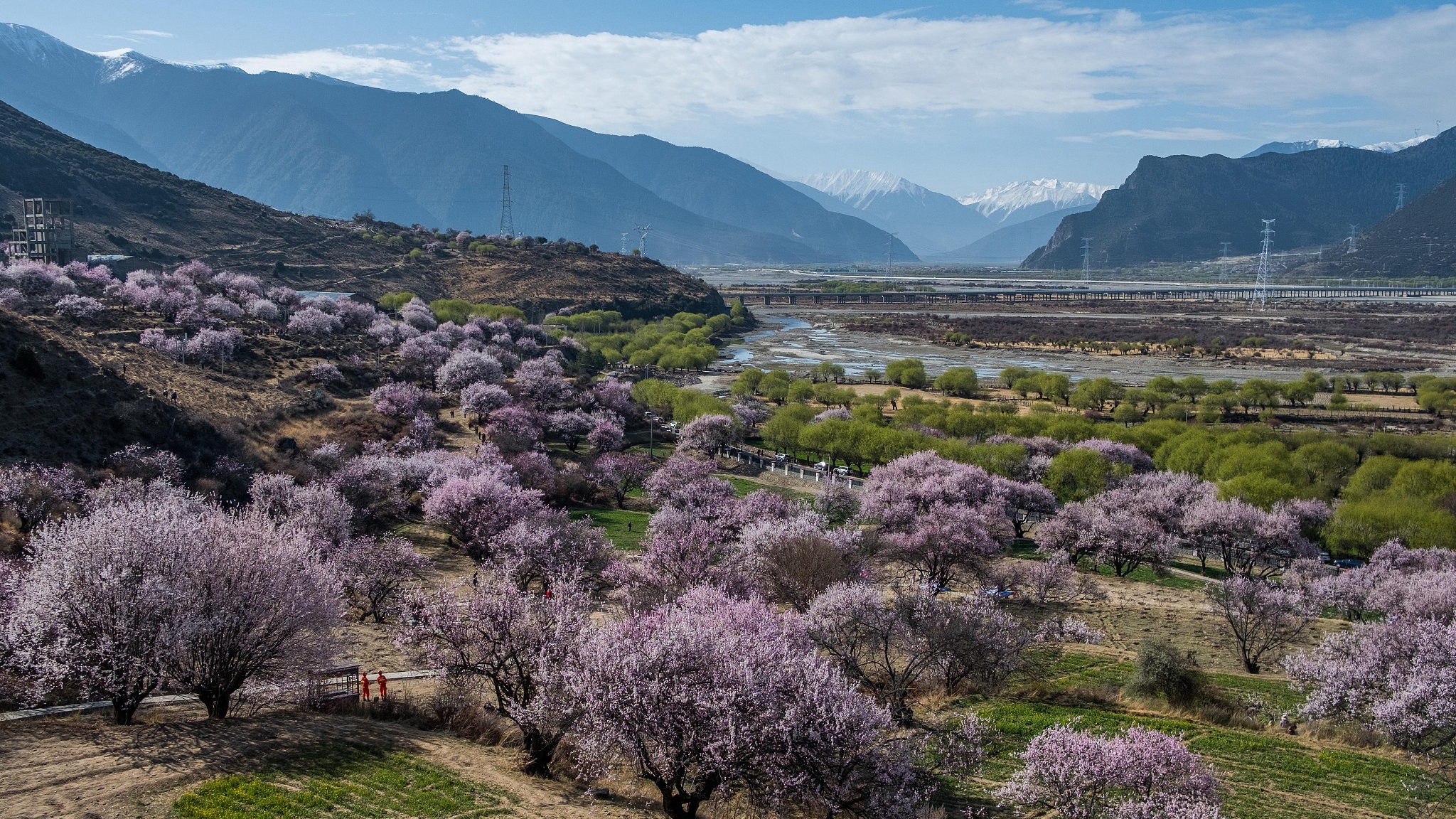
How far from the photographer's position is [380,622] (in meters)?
26.8

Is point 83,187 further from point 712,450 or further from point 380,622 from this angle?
point 380,622

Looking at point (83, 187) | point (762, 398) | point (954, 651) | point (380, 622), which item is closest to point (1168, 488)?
point (954, 651)

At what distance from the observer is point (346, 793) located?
14102 mm

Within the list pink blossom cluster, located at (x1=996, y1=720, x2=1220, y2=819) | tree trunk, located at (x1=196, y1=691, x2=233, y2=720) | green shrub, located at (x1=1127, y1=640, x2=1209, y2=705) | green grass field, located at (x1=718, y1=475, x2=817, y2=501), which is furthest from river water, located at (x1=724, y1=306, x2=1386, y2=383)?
tree trunk, located at (x1=196, y1=691, x2=233, y2=720)

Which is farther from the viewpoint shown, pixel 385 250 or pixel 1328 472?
pixel 385 250

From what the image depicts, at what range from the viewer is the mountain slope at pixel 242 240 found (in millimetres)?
92688

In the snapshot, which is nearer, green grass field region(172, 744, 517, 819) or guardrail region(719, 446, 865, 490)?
green grass field region(172, 744, 517, 819)

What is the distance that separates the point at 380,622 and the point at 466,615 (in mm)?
10601

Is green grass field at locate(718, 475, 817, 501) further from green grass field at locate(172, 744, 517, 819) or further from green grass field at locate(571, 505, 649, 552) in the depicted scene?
green grass field at locate(172, 744, 517, 819)

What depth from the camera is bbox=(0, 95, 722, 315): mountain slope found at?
9269cm

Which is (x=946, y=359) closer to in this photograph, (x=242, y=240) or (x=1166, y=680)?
(x=242, y=240)

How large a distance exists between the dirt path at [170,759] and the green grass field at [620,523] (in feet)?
64.3

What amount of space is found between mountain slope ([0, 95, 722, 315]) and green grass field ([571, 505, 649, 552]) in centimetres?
6617

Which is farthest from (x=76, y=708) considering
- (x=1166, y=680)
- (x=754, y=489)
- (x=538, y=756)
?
(x=754, y=489)
